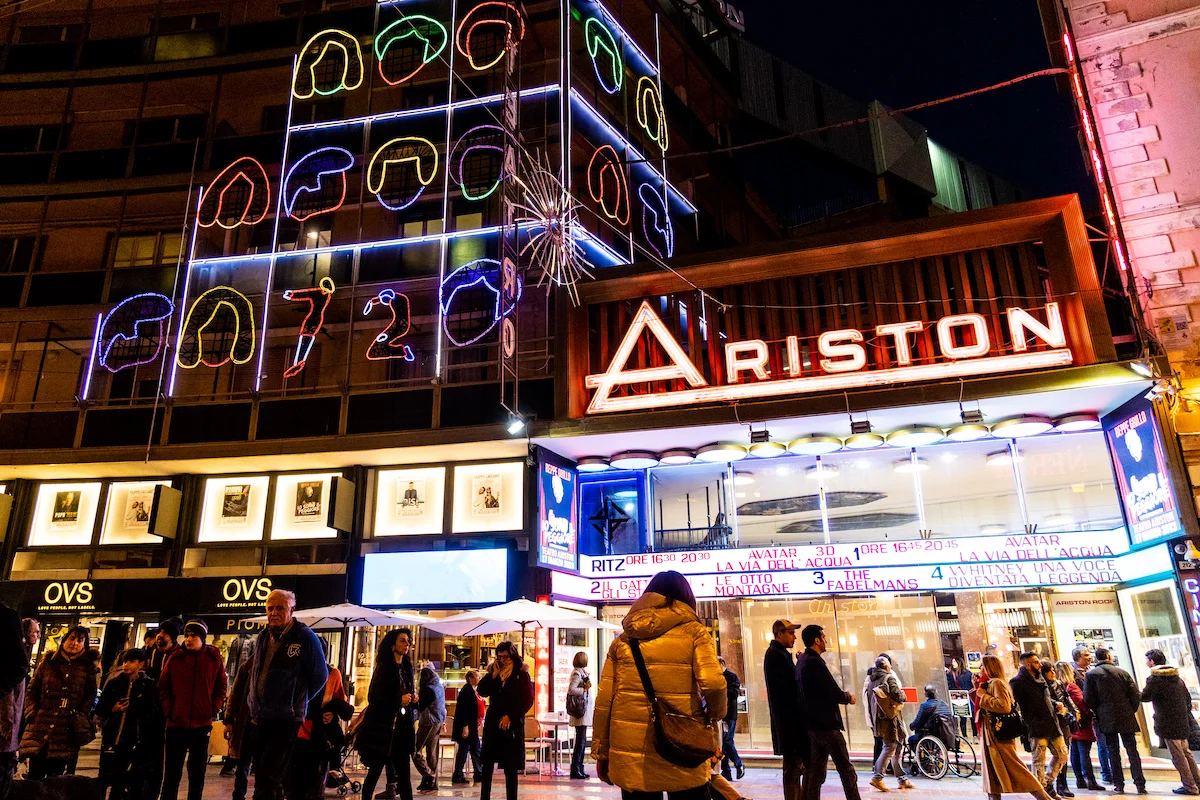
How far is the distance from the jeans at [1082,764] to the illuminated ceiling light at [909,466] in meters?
5.19

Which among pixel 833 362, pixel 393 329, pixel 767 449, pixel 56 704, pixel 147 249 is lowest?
pixel 56 704

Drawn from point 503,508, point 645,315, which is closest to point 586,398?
point 645,315

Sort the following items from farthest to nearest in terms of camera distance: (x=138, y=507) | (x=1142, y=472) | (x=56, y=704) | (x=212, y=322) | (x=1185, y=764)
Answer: (x=212, y=322) → (x=138, y=507) → (x=1142, y=472) → (x=1185, y=764) → (x=56, y=704)

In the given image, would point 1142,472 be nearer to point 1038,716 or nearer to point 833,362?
point 833,362

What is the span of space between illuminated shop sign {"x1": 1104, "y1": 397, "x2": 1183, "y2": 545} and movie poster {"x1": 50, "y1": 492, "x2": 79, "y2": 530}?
20540mm

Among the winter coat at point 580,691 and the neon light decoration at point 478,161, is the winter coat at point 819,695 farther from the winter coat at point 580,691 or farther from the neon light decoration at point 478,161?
the neon light decoration at point 478,161

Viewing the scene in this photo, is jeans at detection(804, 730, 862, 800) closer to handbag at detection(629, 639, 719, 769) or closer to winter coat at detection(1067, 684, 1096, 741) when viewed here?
handbag at detection(629, 639, 719, 769)

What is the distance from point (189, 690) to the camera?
7.49 meters

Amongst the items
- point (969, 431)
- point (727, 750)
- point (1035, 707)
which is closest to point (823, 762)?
point (1035, 707)

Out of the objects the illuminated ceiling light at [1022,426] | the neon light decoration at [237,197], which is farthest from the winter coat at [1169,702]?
the neon light decoration at [237,197]

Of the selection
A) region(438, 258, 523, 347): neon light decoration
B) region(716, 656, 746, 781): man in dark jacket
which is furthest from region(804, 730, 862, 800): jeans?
region(438, 258, 523, 347): neon light decoration

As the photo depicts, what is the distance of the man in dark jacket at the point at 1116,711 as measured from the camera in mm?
10375

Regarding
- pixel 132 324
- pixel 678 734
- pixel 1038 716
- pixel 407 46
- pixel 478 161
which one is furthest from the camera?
pixel 407 46

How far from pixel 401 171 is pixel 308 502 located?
8267 millimetres
